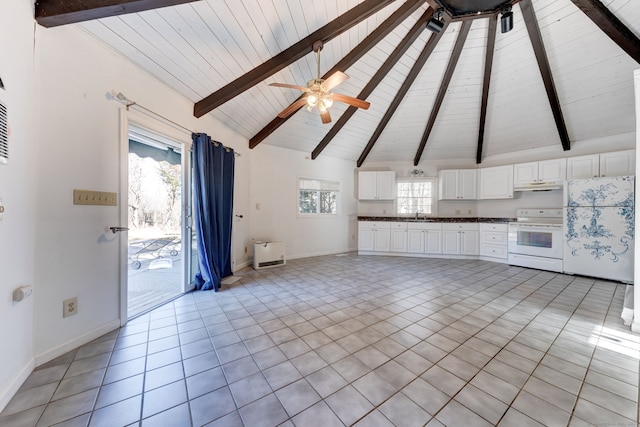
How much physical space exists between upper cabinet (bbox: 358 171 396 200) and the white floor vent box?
8.63 feet

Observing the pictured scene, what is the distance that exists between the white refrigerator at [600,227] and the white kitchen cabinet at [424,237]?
2.04 meters

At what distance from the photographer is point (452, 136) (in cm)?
529

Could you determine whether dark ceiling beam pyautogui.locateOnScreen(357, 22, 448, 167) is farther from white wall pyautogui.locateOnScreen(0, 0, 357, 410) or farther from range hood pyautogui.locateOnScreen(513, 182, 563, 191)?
white wall pyautogui.locateOnScreen(0, 0, 357, 410)

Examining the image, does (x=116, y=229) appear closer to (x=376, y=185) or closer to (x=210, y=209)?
(x=210, y=209)

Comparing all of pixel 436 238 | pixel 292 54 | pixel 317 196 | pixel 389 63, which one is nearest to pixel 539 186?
pixel 436 238

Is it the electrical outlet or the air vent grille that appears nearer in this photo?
the air vent grille

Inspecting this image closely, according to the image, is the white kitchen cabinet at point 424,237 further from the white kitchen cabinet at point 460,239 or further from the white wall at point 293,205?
the white wall at point 293,205

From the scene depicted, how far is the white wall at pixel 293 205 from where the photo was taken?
4852 mm

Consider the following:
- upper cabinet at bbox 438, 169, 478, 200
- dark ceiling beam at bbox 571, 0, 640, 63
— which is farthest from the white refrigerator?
dark ceiling beam at bbox 571, 0, 640, 63

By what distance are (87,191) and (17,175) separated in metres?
0.49

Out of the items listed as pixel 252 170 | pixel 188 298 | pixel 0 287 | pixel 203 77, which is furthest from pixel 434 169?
pixel 0 287

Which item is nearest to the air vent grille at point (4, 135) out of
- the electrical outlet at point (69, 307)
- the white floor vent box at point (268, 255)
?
the electrical outlet at point (69, 307)

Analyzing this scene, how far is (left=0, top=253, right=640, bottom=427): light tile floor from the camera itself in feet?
4.19

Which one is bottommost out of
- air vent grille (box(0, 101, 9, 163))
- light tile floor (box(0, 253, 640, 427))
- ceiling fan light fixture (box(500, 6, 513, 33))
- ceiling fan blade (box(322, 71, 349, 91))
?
light tile floor (box(0, 253, 640, 427))
